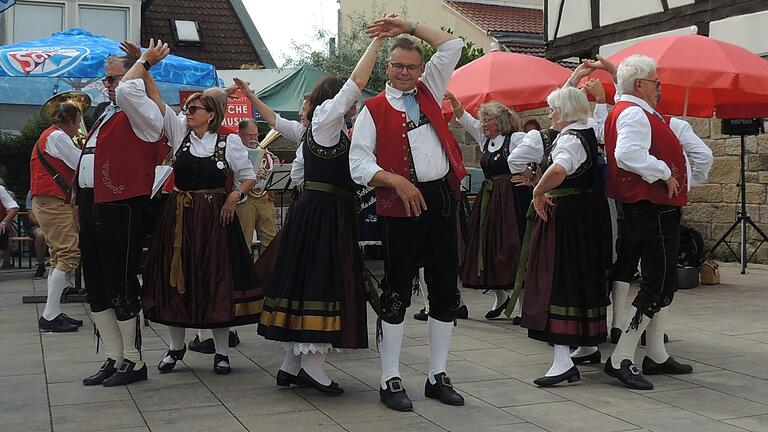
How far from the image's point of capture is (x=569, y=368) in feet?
16.8

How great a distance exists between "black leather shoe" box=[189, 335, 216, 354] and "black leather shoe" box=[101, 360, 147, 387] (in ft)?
2.71

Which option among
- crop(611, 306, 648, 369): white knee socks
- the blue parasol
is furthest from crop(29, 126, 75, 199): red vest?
crop(611, 306, 648, 369): white knee socks

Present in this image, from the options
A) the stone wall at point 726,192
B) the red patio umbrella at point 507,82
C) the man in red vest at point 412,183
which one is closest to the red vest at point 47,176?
the red patio umbrella at point 507,82

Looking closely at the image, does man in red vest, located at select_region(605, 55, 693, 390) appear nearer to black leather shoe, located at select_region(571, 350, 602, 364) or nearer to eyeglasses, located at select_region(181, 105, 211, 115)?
black leather shoe, located at select_region(571, 350, 602, 364)

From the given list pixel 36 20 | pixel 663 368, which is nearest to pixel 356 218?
pixel 663 368

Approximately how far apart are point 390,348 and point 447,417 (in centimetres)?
47

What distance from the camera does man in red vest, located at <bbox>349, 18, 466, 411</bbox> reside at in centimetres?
461

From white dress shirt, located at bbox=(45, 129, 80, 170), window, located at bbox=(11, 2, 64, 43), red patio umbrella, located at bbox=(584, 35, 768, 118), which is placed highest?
window, located at bbox=(11, 2, 64, 43)

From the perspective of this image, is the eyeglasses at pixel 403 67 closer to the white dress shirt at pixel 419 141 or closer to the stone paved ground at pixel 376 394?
the white dress shirt at pixel 419 141

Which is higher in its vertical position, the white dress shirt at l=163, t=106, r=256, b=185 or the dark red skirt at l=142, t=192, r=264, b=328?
the white dress shirt at l=163, t=106, r=256, b=185

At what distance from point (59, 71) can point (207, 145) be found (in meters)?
5.25

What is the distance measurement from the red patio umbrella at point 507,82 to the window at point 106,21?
12.7 meters

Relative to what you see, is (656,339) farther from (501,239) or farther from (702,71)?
(702,71)

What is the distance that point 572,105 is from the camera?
5191 millimetres
